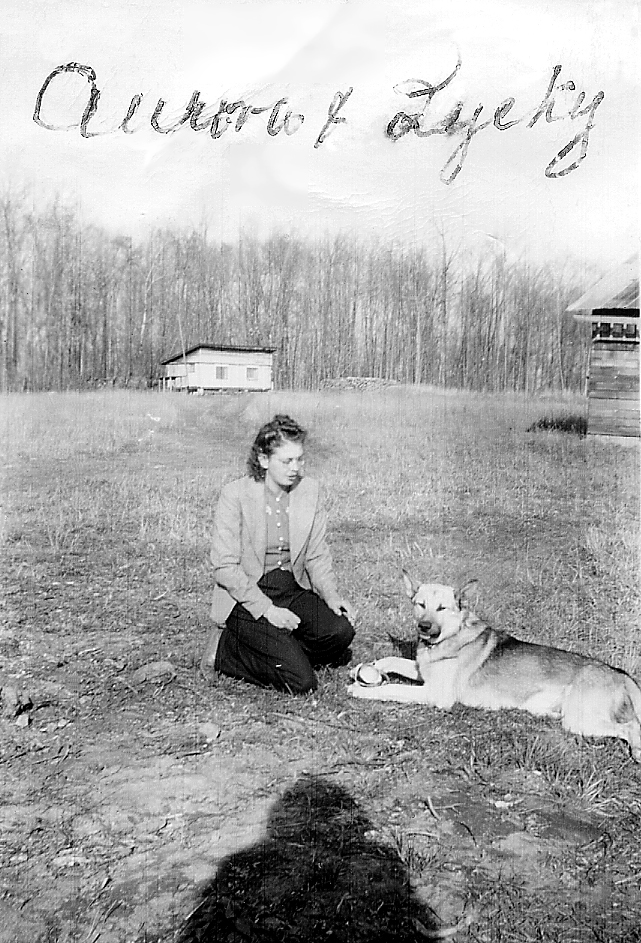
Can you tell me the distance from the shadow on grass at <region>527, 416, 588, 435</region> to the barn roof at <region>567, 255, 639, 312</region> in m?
0.42

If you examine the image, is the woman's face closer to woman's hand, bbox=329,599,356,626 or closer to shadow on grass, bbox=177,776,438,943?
woman's hand, bbox=329,599,356,626

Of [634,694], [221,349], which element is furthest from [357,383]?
[634,694]

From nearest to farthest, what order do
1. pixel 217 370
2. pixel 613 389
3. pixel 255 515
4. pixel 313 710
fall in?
pixel 313 710 < pixel 255 515 < pixel 217 370 < pixel 613 389

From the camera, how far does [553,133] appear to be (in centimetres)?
315

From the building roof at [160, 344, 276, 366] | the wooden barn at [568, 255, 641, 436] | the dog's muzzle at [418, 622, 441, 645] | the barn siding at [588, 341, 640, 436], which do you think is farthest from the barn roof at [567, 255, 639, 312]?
the dog's muzzle at [418, 622, 441, 645]

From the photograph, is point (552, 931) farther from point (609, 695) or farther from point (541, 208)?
point (541, 208)

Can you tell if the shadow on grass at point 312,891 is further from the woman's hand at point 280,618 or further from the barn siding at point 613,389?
the barn siding at point 613,389

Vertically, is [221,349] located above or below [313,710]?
above

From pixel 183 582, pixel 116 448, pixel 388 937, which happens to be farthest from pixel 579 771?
pixel 116 448

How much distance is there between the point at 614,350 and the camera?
10.8 ft

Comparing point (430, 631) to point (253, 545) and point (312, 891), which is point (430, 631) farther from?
point (312, 891)

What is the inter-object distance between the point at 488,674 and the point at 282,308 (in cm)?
152

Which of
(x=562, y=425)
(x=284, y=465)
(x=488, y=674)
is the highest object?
(x=562, y=425)

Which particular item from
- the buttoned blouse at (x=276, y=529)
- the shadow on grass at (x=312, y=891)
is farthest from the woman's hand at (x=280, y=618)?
the shadow on grass at (x=312, y=891)
